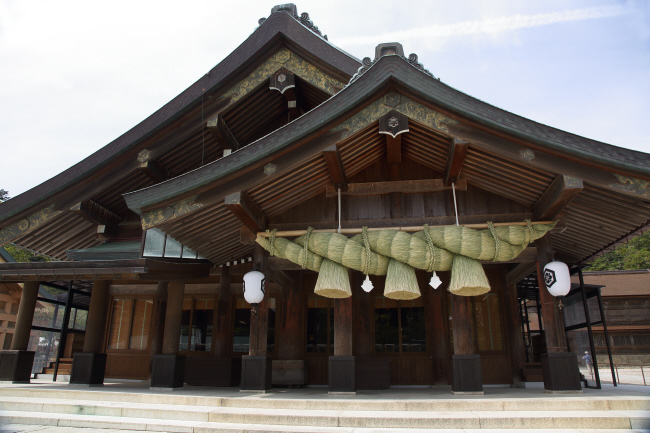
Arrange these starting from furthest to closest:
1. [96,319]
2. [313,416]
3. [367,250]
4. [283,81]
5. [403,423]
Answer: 1. [96,319]
2. [283,81]
3. [367,250]
4. [313,416]
5. [403,423]

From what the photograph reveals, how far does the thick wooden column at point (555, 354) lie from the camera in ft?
20.5

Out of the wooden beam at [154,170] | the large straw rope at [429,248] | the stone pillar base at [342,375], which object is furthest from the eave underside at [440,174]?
the stone pillar base at [342,375]

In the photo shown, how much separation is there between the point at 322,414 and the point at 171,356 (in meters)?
4.24

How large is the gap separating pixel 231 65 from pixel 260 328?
17.3 feet

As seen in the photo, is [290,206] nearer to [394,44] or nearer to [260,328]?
[260,328]

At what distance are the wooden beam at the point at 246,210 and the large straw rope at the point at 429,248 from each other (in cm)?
96

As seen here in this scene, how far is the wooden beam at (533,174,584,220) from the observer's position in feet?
19.9

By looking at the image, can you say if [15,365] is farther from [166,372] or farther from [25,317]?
[166,372]

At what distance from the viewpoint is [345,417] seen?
477cm

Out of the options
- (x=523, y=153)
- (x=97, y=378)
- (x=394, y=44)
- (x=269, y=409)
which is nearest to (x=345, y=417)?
(x=269, y=409)

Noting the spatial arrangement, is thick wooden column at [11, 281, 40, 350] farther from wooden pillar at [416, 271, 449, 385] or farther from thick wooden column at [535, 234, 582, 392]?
thick wooden column at [535, 234, 582, 392]

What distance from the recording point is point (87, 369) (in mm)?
8695

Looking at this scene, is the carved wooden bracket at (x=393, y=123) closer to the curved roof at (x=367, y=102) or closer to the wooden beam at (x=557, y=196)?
the curved roof at (x=367, y=102)

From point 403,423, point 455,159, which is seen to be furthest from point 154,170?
point 403,423
